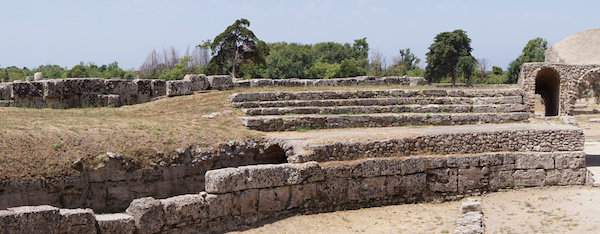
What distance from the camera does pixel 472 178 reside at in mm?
15875

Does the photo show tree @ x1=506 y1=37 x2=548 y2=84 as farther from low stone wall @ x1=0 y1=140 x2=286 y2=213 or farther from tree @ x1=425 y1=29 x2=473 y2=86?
low stone wall @ x1=0 y1=140 x2=286 y2=213

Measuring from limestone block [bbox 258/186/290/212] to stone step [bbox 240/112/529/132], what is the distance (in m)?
3.28

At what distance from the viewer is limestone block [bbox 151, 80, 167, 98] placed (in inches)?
766

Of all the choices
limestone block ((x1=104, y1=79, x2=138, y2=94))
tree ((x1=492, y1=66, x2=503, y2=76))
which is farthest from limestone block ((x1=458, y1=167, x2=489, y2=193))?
tree ((x1=492, y1=66, x2=503, y2=76))

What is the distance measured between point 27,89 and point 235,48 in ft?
48.0

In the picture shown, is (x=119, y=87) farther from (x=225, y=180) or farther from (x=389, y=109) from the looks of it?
(x=389, y=109)

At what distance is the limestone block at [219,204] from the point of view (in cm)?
1237

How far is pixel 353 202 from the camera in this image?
1456 centimetres

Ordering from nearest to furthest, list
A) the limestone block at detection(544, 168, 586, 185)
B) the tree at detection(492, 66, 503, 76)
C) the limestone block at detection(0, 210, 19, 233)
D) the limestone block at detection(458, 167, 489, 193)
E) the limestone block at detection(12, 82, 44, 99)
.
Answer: the limestone block at detection(0, 210, 19, 233)
the limestone block at detection(458, 167, 489, 193)
the limestone block at detection(544, 168, 586, 185)
the limestone block at detection(12, 82, 44, 99)
the tree at detection(492, 66, 503, 76)

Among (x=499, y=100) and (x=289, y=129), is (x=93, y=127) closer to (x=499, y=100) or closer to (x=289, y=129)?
(x=289, y=129)

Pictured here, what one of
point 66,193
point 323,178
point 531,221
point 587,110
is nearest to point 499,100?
point 531,221

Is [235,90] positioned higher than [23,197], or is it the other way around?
[235,90]

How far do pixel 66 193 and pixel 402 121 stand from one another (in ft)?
32.7

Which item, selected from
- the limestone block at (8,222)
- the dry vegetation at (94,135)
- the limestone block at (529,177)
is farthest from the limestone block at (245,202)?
the limestone block at (529,177)
